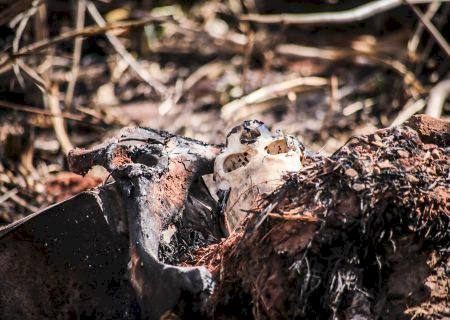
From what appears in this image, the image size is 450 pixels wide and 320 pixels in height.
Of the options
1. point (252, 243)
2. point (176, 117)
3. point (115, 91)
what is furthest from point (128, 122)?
point (252, 243)

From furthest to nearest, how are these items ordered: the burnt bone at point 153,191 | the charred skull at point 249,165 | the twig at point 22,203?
the twig at point 22,203 < the charred skull at point 249,165 < the burnt bone at point 153,191

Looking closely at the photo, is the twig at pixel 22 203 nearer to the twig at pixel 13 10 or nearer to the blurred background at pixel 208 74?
the blurred background at pixel 208 74

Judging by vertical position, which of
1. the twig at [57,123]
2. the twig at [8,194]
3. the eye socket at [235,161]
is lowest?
the twig at [57,123]

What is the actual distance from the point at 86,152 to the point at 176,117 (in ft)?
6.16

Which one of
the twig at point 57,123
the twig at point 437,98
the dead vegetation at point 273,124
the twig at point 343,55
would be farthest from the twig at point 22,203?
the twig at point 343,55

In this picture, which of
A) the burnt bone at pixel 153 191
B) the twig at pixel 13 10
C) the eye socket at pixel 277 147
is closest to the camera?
the burnt bone at pixel 153 191

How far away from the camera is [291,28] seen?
4754 millimetres

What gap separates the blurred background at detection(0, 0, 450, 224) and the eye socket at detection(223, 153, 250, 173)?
3.55 ft

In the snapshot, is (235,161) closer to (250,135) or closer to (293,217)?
(250,135)

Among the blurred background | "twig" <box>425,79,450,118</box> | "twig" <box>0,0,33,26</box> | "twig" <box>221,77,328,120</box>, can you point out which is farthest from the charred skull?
"twig" <box>221,77,328,120</box>

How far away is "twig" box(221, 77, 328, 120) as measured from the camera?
3.74 meters

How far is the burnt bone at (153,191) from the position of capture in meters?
1.44

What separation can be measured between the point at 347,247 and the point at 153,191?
0.52m

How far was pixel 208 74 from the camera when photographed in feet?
14.2
